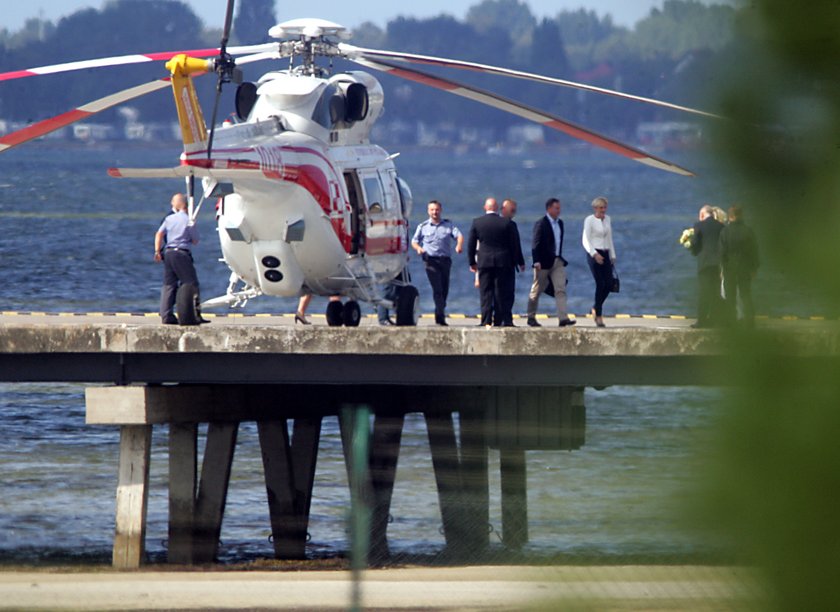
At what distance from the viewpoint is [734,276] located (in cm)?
394

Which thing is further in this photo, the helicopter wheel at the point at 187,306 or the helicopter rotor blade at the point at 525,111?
the helicopter wheel at the point at 187,306

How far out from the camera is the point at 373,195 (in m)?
19.6

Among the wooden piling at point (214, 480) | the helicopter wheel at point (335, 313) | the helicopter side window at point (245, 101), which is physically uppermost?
the helicopter side window at point (245, 101)

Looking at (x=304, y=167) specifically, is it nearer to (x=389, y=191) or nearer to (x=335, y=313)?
(x=389, y=191)

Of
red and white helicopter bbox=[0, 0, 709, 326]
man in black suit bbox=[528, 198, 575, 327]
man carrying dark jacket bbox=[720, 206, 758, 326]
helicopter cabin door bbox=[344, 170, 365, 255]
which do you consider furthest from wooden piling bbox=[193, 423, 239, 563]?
man carrying dark jacket bbox=[720, 206, 758, 326]

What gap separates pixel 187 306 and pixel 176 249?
0.93 meters

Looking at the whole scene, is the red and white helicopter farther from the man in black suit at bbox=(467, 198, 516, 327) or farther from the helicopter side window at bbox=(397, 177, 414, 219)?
the man in black suit at bbox=(467, 198, 516, 327)

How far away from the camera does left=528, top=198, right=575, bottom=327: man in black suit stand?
18750 mm

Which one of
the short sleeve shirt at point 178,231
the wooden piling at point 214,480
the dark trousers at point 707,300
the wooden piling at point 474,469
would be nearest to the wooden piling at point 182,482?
the wooden piling at point 214,480

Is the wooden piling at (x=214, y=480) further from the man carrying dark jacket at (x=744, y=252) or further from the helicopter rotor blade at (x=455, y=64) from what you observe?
the man carrying dark jacket at (x=744, y=252)

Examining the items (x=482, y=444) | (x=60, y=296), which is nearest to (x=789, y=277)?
Answer: (x=482, y=444)

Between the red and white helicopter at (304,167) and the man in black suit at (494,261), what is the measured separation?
5.18 feet

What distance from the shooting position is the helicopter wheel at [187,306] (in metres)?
17.2

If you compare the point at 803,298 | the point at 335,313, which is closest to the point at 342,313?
the point at 335,313
